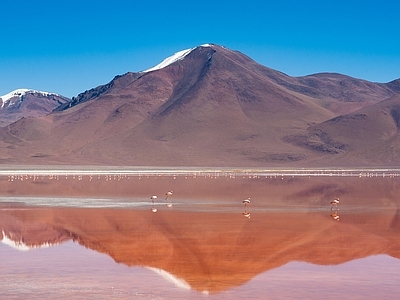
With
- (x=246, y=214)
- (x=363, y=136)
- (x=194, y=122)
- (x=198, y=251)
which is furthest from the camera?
(x=194, y=122)

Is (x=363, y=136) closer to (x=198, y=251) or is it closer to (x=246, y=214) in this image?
(x=246, y=214)

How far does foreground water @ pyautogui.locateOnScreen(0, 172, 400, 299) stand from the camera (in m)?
12.4

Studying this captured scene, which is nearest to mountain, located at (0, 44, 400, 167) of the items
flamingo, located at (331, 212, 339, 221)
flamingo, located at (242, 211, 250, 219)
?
flamingo, located at (242, 211, 250, 219)

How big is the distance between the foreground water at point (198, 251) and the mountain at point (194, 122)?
90045mm

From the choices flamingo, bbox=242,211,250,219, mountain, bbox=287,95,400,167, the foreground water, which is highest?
mountain, bbox=287,95,400,167

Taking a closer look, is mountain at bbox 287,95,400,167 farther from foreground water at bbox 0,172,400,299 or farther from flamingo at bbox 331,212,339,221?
flamingo at bbox 331,212,339,221

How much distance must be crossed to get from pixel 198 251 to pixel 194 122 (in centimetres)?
12311

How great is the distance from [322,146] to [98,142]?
4591 centimetres

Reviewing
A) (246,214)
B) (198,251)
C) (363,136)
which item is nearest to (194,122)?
(363,136)

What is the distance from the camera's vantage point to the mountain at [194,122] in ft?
409

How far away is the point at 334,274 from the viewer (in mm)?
13875

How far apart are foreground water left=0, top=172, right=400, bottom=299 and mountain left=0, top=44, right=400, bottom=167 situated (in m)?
90.0

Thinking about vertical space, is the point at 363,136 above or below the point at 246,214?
above

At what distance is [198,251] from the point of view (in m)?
16.7
